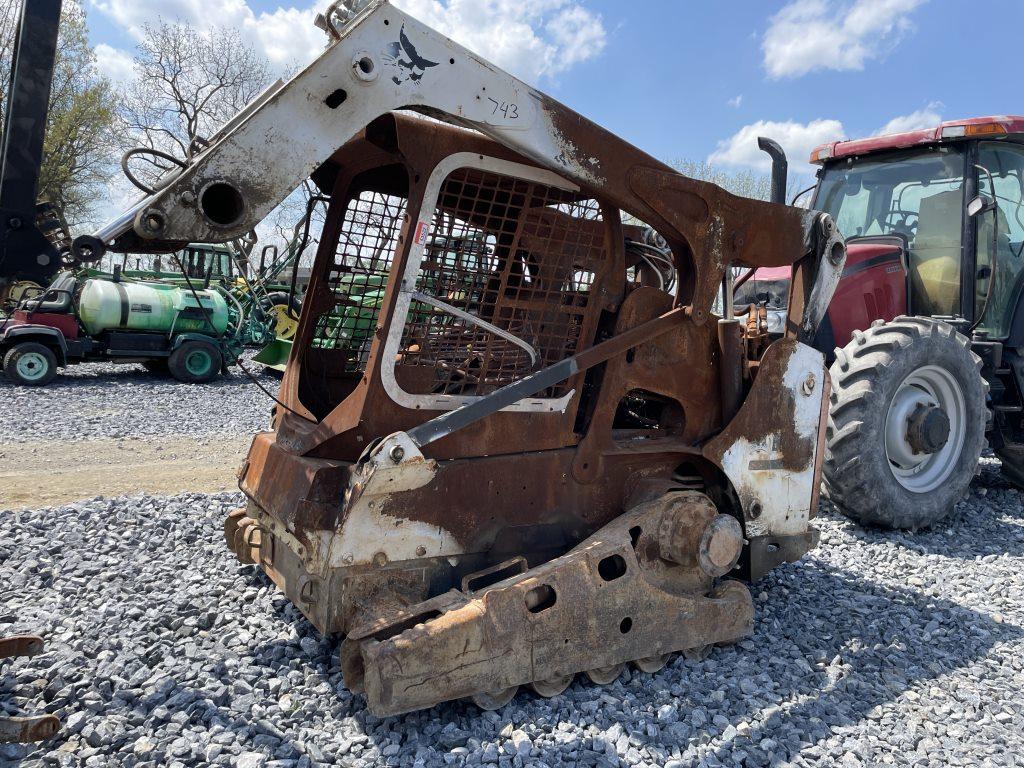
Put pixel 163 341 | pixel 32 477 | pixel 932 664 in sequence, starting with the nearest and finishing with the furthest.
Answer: pixel 932 664 → pixel 32 477 → pixel 163 341

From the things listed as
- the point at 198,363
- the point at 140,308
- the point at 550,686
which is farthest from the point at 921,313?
the point at 140,308

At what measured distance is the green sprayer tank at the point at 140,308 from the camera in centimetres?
1305

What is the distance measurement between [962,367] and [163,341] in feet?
40.2

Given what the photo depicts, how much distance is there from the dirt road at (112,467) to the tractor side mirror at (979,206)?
6537 mm

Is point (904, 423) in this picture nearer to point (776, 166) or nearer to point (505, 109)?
point (776, 166)

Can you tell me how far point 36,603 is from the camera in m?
3.89

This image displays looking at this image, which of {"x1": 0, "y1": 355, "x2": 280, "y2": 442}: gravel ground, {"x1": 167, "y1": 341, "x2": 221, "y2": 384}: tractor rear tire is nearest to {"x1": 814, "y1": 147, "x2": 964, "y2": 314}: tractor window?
{"x1": 0, "y1": 355, "x2": 280, "y2": 442}: gravel ground

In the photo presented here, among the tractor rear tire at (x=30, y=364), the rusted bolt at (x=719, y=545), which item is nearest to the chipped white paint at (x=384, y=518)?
the rusted bolt at (x=719, y=545)

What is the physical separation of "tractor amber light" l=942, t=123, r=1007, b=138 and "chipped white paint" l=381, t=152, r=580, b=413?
436cm

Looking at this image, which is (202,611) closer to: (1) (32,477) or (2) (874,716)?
(2) (874,716)

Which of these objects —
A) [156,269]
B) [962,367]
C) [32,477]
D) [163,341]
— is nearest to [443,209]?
[962,367]

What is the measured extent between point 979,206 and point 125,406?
1072cm

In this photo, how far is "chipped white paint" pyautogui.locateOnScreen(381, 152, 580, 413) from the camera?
3.21m

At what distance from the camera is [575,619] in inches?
126
